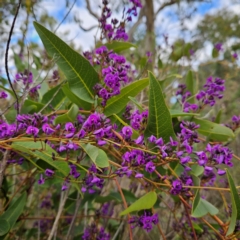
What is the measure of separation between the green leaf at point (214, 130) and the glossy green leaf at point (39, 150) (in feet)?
1.74

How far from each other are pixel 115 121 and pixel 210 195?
1679mm

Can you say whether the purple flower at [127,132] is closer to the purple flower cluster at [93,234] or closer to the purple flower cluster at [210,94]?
Result: the purple flower cluster at [210,94]

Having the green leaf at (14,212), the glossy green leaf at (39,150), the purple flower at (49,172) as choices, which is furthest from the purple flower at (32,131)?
the green leaf at (14,212)

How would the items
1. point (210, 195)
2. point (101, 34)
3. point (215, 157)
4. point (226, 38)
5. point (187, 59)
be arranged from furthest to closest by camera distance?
point (226, 38), point (210, 195), point (187, 59), point (101, 34), point (215, 157)

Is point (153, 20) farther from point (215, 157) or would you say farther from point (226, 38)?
point (226, 38)

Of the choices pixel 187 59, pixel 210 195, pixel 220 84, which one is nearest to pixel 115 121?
pixel 220 84

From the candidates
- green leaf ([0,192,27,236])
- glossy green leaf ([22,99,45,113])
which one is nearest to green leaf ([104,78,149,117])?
glossy green leaf ([22,99,45,113])

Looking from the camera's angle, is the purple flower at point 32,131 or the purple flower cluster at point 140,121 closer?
the purple flower at point 32,131

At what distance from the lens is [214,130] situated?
1158 millimetres

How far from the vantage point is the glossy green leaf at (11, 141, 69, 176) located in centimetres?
85

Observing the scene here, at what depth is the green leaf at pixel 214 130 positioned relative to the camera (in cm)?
113

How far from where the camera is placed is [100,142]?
81 cm

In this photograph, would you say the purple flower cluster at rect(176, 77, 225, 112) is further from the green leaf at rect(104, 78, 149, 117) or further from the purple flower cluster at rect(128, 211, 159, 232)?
the purple flower cluster at rect(128, 211, 159, 232)

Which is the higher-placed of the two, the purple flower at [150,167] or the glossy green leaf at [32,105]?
the glossy green leaf at [32,105]
